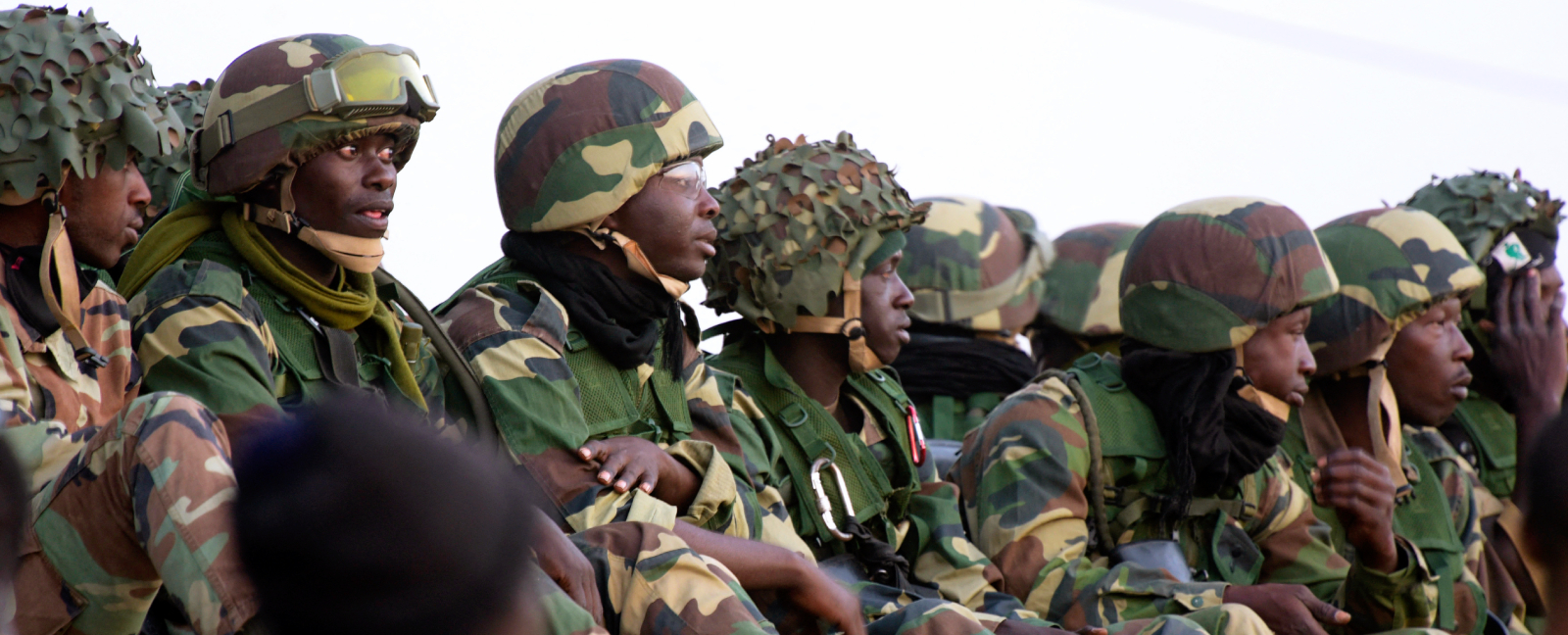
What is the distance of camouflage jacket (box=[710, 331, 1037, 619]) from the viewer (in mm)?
4941

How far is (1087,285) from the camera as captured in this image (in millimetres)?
8141

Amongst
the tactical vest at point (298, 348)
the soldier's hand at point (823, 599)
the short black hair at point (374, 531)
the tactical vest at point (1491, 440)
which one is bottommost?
the tactical vest at point (1491, 440)

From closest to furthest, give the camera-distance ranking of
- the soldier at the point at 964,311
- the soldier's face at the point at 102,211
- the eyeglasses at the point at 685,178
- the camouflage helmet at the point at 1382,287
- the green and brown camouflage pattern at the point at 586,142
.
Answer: the soldier's face at the point at 102,211
the green and brown camouflage pattern at the point at 586,142
the eyeglasses at the point at 685,178
the camouflage helmet at the point at 1382,287
the soldier at the point at 964,311

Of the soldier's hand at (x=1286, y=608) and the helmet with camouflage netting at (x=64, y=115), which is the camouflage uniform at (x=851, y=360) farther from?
the helmet with camouflage netting at (x=64, y=115)

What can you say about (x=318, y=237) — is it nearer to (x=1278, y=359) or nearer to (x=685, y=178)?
(x=685, y=178)

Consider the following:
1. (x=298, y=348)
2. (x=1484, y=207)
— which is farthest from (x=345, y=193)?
(x=1484, y=207)

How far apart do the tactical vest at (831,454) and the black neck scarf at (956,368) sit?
1.72 metres

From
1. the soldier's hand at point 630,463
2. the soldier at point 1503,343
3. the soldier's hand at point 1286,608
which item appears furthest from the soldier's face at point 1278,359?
the soldier's hand at point 630,463

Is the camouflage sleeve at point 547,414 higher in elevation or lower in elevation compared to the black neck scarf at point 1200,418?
higher

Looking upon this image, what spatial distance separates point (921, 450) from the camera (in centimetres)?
538

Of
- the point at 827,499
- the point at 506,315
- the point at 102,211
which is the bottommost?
the point at 827,499

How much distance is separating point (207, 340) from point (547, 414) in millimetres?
867

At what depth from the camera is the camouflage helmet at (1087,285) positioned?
7973mm

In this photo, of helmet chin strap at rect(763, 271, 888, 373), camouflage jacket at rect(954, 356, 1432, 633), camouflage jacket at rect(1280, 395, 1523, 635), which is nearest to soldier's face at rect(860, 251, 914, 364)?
helmet chin strap at rect(763, 271, 888, 373)
